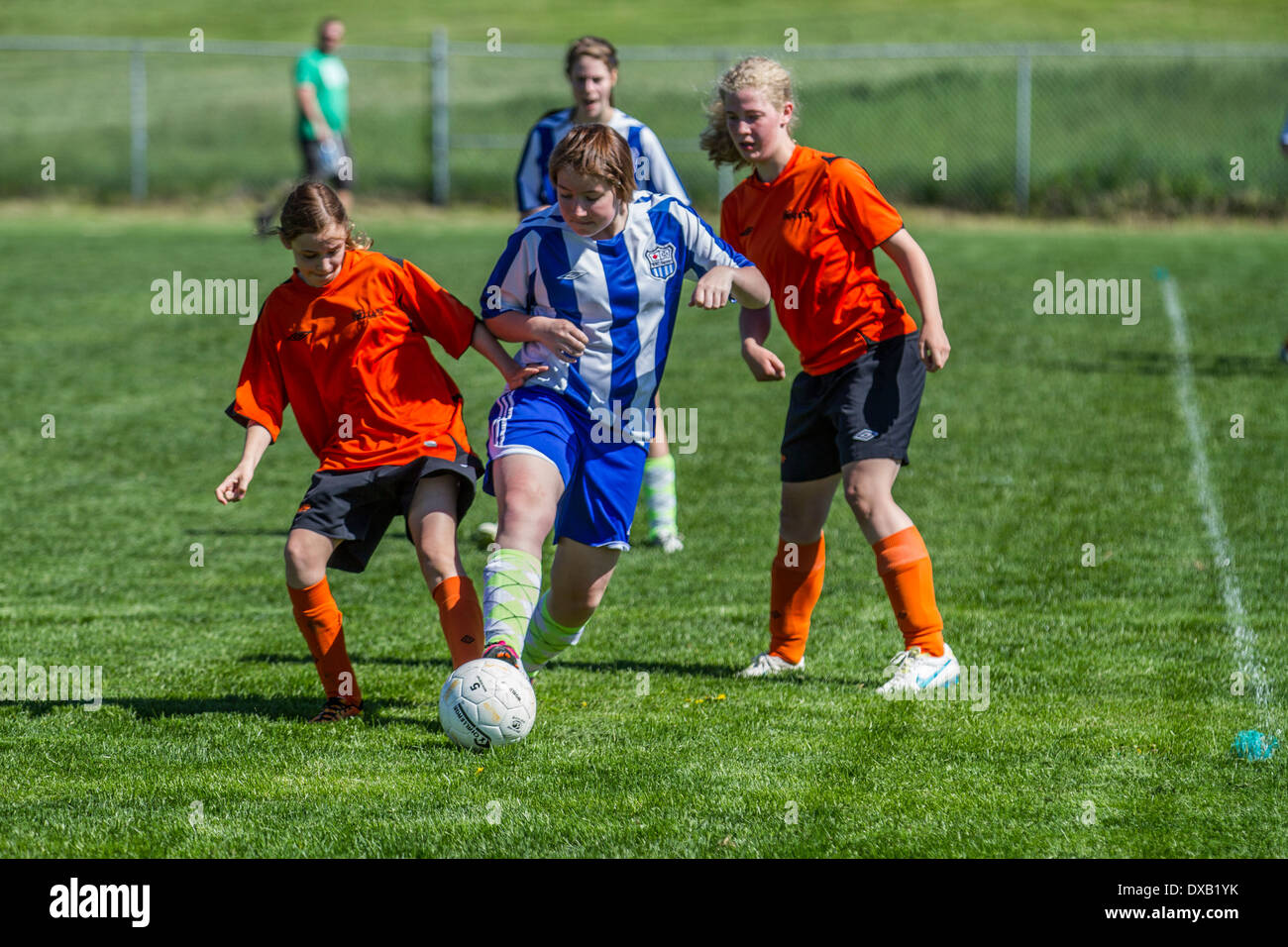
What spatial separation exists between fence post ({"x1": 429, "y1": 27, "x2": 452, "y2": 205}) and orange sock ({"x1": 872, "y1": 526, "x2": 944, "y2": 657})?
19.7 m

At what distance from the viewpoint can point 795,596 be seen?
5605 mm

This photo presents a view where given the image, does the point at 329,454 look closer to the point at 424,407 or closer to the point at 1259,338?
the point at 424,407

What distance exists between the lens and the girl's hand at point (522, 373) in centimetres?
482

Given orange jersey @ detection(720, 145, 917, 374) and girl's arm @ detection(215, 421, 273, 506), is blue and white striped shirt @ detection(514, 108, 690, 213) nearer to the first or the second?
orange jersey @ detection(720, 145, 917, 374)

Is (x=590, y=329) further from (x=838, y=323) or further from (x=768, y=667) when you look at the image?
(x=768, y=667)

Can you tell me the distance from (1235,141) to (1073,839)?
78.1ft

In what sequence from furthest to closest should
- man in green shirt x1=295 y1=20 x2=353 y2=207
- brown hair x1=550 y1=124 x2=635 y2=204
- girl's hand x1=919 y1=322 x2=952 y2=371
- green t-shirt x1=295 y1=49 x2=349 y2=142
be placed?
1. green t-shirt x1=295 y1=49 x2=349 y2=142
2. man in green shirt x1=295 y1=20 x2=353 y2=207
3. girl's hand x1=919 y1=322 x2=952 y2=371
4. brown hair x1=550 y1=124 x2=635 y2=204

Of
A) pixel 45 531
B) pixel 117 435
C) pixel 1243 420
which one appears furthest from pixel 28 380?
pixel 1243 420

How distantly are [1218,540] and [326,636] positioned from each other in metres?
4.44

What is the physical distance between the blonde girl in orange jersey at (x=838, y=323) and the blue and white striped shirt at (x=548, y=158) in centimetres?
145

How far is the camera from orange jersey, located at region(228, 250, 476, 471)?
4930mm

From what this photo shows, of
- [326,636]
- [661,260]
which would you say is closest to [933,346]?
[661,260]

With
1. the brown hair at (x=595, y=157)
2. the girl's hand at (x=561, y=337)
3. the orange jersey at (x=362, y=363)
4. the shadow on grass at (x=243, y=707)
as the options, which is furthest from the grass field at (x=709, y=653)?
the brown hair at (x=595, y=157)

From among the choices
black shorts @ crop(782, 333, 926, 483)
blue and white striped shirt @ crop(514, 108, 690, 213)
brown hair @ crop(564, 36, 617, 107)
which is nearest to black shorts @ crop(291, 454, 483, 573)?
black shorts @ crop(782, 333, 926, 483)
